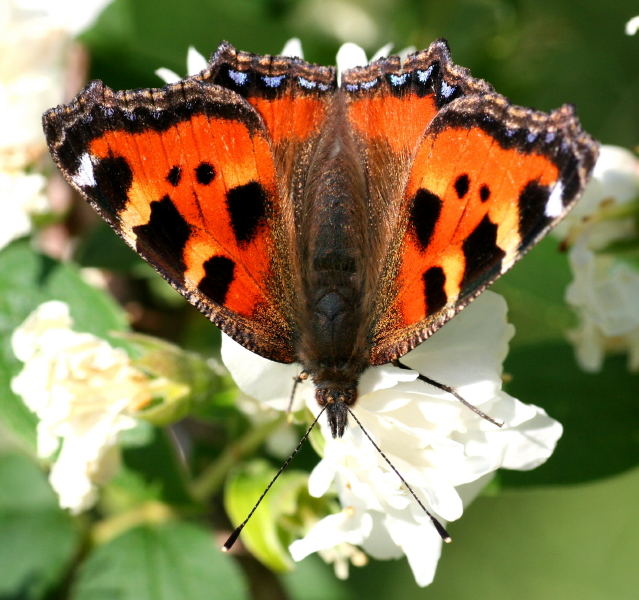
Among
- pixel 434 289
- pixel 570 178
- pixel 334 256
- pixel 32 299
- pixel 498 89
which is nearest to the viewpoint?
pixel 570 178

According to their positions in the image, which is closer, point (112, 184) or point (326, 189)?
point (112, 184)

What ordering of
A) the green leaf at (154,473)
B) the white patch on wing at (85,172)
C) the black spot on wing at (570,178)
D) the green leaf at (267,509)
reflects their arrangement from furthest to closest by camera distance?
1. the green leaf at (154,473)
2. the green leaf at (267,509)
3. the white patch on wing at (85,172)
4. the black spot on wing at (570,178)

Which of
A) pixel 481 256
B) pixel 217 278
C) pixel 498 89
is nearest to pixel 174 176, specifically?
pixel 217 278

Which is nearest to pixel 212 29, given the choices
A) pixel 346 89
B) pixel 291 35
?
pixel 291 35

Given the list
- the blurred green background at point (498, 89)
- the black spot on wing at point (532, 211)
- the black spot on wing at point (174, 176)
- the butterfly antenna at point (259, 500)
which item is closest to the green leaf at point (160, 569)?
the blurred green background at point (498, 89)

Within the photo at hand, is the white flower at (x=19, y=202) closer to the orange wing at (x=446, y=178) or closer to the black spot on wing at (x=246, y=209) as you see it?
the black spot on wing at (x=246, y=209)

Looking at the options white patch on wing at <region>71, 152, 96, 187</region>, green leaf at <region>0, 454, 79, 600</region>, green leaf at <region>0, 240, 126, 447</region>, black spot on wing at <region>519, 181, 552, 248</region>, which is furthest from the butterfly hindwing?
green leaf at <region>0, 454, 79, 600</region>

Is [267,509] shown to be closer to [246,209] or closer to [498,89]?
[246,209]
